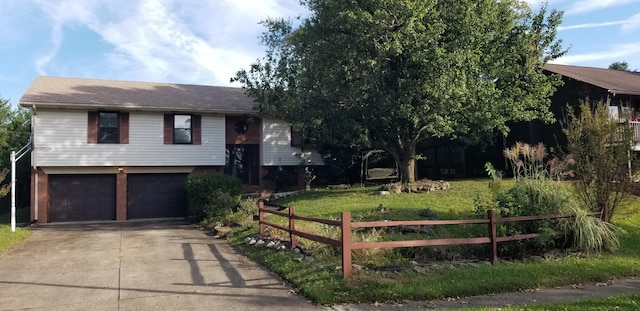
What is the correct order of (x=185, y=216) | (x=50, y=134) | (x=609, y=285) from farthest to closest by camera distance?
(x=185, y=216), (x=50, y=134), (x=609, y=285)

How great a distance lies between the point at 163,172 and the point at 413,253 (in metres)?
16.5

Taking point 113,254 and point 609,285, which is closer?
point 609,285

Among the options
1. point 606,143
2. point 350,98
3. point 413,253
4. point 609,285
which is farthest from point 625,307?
point 350,98

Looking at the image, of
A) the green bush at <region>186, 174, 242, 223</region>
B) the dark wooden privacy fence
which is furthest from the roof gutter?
the dark wooden privacy fence

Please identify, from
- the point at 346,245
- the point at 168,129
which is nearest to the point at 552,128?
the point at 346,245

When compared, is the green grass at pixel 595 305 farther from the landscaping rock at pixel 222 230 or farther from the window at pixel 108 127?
the window at pixel 108 127

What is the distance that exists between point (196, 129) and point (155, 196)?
383 cm

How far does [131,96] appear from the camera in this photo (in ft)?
75.6

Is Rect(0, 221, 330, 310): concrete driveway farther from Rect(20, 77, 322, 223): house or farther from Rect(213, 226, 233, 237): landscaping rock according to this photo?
Rect(20, 77, 322, 223): house

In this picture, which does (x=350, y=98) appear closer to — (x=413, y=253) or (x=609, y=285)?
(x=413, y=253)

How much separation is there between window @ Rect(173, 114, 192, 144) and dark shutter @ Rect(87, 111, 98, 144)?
137 inches

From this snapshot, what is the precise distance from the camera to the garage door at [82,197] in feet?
69.9

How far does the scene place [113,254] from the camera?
11500 millimetres

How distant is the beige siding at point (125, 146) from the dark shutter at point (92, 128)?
0.17m
